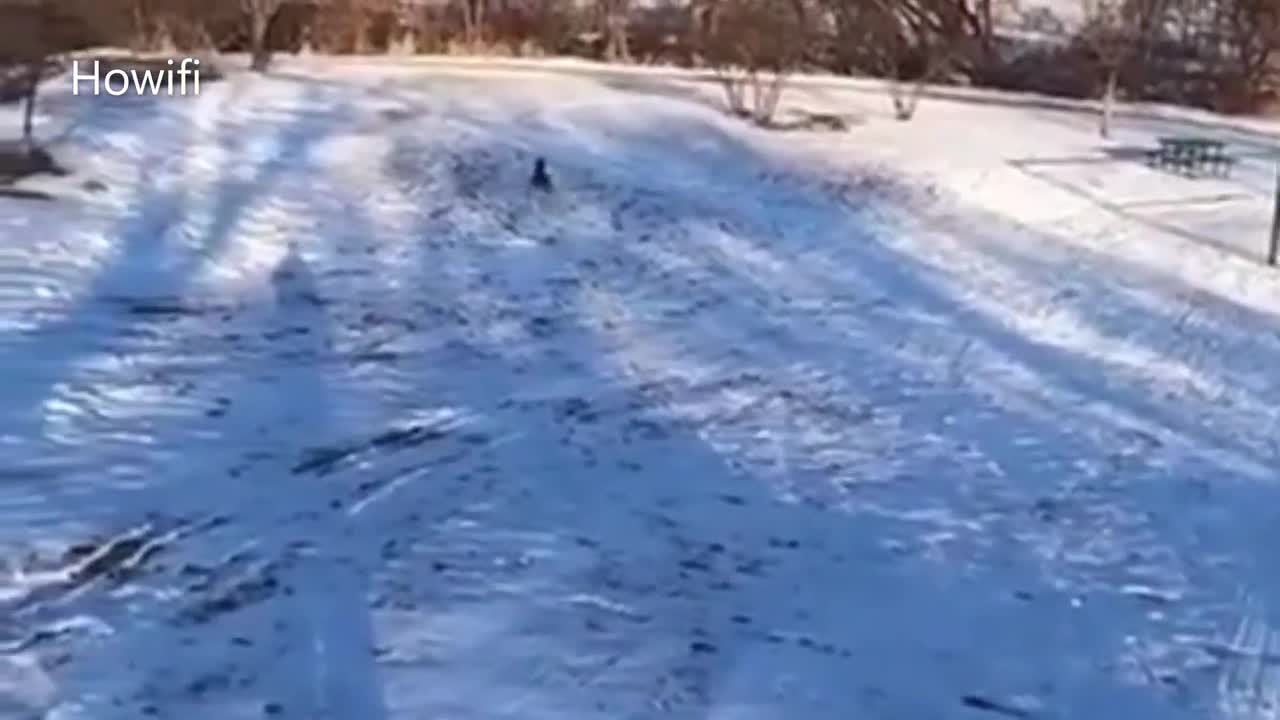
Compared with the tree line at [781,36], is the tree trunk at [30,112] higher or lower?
lower

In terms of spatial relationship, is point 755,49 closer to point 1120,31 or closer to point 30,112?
point 1120,31

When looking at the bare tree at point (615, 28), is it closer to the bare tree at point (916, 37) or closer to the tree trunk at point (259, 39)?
the bare tree at point (916, 37)

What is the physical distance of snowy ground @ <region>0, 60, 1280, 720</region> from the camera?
16.1 ft

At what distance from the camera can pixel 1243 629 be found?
5418 mm

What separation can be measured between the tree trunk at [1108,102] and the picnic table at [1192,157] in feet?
1.90

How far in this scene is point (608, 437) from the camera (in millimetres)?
6664

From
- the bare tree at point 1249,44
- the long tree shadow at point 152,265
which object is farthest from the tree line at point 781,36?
the long tree shadow at point 152,265

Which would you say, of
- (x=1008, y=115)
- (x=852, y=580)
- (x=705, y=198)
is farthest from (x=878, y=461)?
(x=1008, y=115)

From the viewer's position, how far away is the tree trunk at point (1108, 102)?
1448 cm

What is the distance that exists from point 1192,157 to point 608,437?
7.75m

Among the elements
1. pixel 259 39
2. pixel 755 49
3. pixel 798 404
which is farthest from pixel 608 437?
pixel 755 49

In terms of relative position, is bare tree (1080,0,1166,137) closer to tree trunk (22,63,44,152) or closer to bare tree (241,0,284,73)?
bare tree (241,0,284,73)

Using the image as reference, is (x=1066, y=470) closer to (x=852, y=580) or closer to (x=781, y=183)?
(x=852, y=580)

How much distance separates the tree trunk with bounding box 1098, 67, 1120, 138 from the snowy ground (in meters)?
2.80
